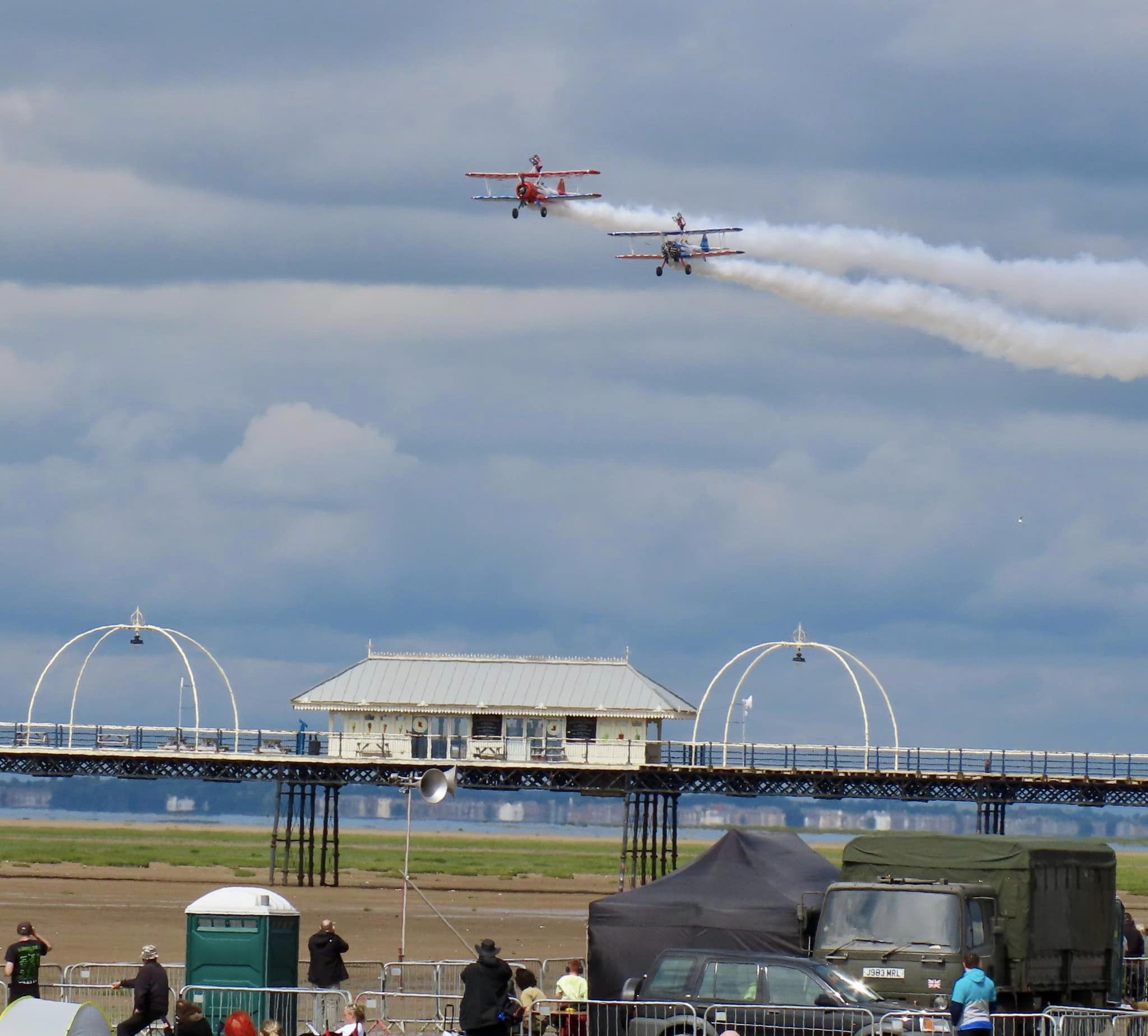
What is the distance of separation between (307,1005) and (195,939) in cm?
220

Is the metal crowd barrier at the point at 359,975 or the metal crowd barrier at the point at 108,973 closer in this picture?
the metal crowd barrier at the point at 108,973

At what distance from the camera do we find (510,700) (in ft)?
258

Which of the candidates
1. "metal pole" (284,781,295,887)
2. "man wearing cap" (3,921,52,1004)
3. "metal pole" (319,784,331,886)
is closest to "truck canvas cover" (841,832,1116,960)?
"man wearing cap" (3,921,52,1004)

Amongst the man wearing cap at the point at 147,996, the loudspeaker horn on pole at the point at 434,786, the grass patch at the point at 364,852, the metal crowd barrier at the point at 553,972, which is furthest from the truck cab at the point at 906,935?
the grass patch at the point at 364,852

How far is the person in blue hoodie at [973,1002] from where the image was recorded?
2355cm

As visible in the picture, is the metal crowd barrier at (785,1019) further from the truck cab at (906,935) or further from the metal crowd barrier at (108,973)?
the metal crowd barrier at (108,973)

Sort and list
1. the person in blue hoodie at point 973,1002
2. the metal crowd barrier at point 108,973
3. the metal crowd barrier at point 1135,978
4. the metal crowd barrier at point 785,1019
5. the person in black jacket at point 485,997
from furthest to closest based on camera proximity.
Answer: the metal crowd barrier at point 1135,978
the metal crowd barrier at point 108,973
the person in blue hoodie at point 973,1002
the metal crowd barrier at point 785,1019
the person in black jacket at point 485,997

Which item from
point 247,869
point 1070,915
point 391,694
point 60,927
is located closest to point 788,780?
point 391,694

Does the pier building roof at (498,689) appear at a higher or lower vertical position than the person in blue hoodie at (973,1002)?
higher

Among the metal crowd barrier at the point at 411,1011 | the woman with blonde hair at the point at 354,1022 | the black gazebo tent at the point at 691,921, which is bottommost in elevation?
the metal crowd barrier at the point at 411,1011

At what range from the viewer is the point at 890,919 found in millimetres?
26500

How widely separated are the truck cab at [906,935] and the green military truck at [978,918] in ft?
0.05

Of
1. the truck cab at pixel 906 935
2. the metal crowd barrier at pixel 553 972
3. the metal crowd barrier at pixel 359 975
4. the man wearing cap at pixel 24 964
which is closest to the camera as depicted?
the man wearing cap at pixel 24 964

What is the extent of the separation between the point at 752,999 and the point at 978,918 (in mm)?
5378
